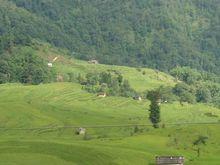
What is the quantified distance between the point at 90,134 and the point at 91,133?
3.38 meters

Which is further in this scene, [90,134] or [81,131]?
[81,131]

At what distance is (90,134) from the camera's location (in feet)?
447

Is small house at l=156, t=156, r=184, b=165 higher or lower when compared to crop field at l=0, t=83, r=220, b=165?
lower

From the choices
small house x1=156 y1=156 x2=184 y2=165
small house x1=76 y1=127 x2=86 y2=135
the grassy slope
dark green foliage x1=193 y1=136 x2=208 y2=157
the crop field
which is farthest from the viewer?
small house x1=76 y1=127 x2=86 y2=135

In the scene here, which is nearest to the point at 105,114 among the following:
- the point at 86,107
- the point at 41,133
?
the point at 86,107

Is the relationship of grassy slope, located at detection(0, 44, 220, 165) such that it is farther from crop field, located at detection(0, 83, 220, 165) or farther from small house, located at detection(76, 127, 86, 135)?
small house, located at detection(76, 127, 86, 135)

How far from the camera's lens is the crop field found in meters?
100

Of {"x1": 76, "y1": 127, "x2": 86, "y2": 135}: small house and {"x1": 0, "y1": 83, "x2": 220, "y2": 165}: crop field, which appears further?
{"x1": 76, "y1": 127, "x2": 86, "y2": 135}: small house

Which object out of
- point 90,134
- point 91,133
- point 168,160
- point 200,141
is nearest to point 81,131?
point 91,133

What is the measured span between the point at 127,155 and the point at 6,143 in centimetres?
2085

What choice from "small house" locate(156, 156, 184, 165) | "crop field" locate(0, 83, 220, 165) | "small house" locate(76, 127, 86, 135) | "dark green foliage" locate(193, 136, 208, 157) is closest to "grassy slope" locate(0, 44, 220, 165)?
"crop field" locate(0, 83, 220, 165)

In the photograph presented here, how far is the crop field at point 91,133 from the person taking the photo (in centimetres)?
10019

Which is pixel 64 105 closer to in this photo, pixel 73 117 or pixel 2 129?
pixel 73 117

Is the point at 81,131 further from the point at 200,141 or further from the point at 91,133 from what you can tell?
the point at 200,141
